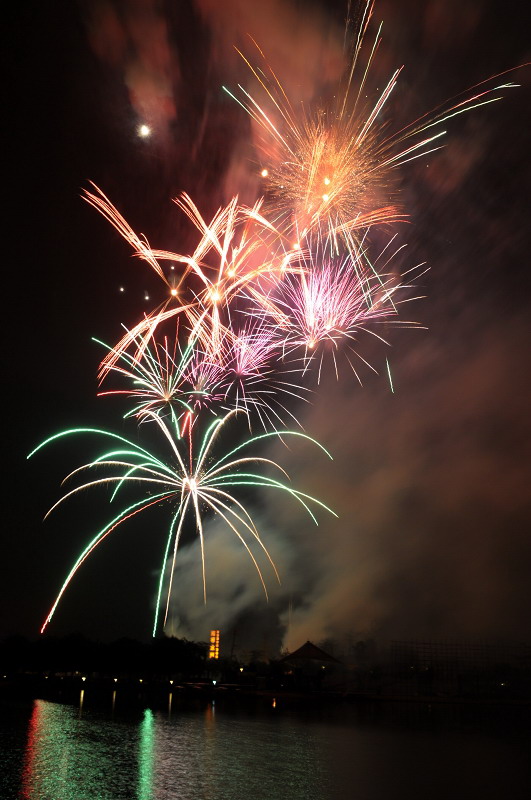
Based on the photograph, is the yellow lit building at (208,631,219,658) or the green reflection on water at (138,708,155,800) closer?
the green reflection on water at (138,708,155,800)

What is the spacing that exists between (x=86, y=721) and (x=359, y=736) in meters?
7.31

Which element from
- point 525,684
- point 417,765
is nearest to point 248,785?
point 417,765

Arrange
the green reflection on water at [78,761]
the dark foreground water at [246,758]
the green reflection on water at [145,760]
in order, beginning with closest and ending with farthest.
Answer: the green reflection on water at [78,761] < the green reflection on water at [145,760] < the dark foreground water at [246,758]

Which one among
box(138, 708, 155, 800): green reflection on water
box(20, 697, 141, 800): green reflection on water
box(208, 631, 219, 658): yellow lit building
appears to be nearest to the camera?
box(20, 697, 141, 800): green reflection on water

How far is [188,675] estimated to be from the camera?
4759cm

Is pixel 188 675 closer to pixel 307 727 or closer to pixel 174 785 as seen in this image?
pixel 307 727

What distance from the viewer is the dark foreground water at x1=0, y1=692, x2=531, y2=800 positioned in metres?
9.50

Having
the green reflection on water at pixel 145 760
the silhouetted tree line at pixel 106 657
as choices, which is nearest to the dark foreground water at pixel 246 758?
the green reflection on water at pixel 145 760

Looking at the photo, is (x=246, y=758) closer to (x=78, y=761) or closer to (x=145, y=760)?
(x=145, y=760)

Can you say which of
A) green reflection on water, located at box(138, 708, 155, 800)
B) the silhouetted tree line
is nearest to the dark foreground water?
green reflection on water, located at box(138, 708, 155, 800)

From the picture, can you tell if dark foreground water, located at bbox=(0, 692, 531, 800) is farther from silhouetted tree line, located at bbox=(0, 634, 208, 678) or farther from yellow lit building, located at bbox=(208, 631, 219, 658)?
silhouetted tree line, located at bbox=(0, 634, 208, 678)

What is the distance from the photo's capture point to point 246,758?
12273 mm

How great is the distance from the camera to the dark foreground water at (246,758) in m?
9.50

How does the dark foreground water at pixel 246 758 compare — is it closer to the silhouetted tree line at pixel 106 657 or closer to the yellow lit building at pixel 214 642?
the yellow lit building at pixel 214 642
